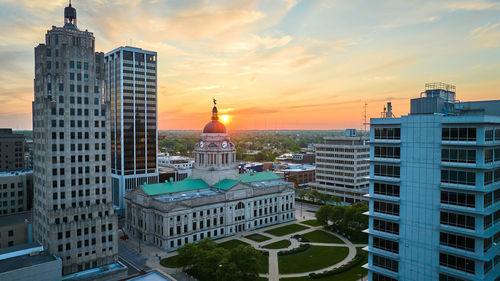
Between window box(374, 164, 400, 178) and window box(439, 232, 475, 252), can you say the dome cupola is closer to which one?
window box(374, 164, 400, 178)

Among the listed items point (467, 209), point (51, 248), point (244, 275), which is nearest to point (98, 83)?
point (51, 248)

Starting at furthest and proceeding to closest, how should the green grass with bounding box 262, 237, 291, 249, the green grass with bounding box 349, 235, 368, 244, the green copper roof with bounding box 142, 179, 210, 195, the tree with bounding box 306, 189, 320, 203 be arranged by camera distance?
the tree with bounding box 306, 189, 320, 203 → the green copper roof with bounding box 142, 179, 210, 195 → the green grass with bounding box 349, 235, 368, 244 → the green grass with bounding box 262, 237, 291, 249

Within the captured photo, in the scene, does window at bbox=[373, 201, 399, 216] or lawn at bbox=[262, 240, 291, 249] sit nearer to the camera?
window at bbox=[373, 201, 399, 216]

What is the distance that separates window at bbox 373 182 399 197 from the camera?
5438cm

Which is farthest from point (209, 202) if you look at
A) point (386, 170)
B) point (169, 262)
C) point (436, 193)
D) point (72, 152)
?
point (436, 193)

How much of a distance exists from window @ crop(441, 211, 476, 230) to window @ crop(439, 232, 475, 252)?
158 cm

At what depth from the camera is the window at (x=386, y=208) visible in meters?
54.4

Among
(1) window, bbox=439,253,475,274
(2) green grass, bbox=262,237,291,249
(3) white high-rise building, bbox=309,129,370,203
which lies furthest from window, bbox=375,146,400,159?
(3) white high-rise building, bbox=309,129,370,203

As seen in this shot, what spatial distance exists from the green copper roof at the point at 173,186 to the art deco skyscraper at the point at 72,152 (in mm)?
27736

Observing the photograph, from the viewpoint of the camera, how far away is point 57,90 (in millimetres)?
77875

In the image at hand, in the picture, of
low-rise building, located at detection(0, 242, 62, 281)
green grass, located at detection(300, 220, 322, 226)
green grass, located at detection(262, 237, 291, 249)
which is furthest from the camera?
green grass, located at detection(300, 220, 322, 226)

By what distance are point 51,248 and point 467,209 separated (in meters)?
80.0

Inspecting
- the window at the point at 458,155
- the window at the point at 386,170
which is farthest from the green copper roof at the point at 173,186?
the window at the point at 458,155

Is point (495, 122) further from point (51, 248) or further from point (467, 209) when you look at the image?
point (51, 248)
